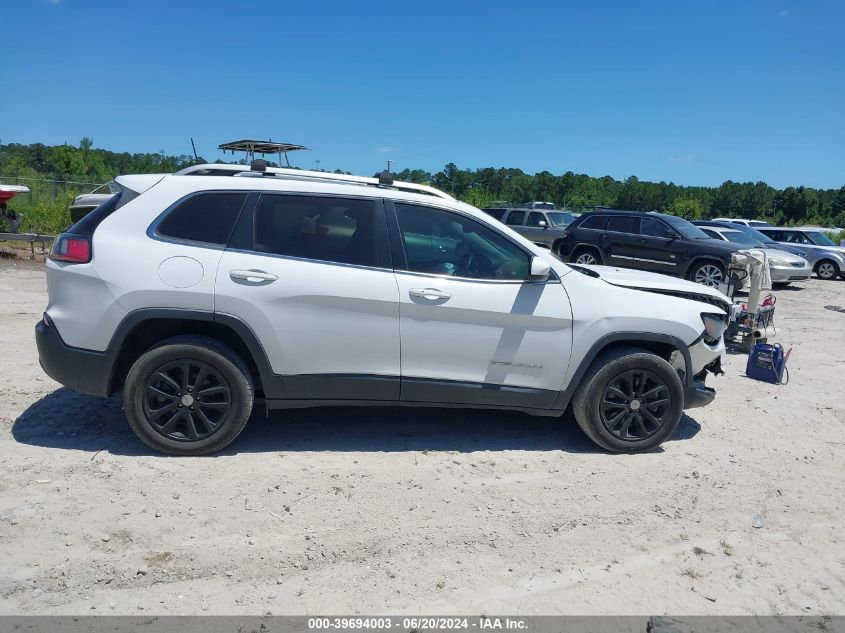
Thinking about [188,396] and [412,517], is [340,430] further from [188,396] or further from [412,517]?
[412,517]

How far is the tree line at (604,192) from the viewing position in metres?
54.4

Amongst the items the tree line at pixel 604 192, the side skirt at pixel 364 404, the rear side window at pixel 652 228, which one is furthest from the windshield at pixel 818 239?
the tree line at pixel 604 192

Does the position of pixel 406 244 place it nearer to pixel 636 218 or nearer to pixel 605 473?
pixel 605 473

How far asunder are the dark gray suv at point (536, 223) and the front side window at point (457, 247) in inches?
596

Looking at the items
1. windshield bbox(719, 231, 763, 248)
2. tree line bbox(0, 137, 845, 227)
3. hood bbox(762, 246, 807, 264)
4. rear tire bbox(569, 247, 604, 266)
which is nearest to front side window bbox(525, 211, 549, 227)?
rear tire bbox(569, 247, 604, 266)

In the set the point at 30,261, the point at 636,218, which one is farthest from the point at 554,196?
the point at 30,261

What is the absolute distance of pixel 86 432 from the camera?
15.6 feet

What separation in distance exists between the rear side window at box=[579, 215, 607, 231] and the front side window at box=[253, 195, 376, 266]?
12326 mm

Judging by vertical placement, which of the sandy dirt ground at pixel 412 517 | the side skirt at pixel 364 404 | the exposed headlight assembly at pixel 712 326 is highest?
the exposed headlight assembly at pixel 712 326

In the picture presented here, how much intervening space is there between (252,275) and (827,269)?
21.2 m

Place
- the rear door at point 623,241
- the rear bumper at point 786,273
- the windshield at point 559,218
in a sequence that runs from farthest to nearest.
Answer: the windshield at point 559,218 → the rear bumper at point 786,273 → the rear door at point 623,241

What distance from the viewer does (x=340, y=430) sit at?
5031 millimetres

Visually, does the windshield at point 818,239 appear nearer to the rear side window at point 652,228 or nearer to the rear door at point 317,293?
the rear side window at point 652,228

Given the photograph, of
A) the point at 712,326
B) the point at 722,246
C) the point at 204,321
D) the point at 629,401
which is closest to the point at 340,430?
the point at 204,321
